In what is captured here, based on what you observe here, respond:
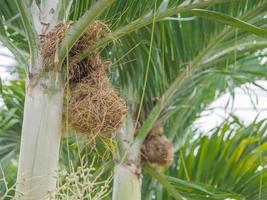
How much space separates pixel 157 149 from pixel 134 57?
0.29 metres

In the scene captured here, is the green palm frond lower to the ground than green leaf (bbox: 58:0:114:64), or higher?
lower

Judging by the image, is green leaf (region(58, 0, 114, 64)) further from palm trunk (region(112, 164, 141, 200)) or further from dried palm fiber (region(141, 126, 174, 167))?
dried palm fiber (region(141, 126, 174, 167))

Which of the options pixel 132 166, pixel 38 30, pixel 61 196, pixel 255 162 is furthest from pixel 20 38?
pixel 255 162

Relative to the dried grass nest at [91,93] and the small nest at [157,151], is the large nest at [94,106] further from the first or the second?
the small nest at [157,151]

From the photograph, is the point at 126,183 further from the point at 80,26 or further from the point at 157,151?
the point at 80,26

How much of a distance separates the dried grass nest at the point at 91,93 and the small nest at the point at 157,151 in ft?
1.38

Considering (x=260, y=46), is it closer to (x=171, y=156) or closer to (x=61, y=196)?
(x=171, y=156)

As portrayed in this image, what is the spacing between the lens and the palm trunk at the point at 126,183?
53.4 inches

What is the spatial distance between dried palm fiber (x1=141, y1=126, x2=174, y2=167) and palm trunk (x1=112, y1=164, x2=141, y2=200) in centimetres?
10

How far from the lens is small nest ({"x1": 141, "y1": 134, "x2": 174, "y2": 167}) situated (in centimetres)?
151

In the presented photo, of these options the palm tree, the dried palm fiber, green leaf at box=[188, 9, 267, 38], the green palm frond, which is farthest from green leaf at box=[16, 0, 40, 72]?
the green palm frond

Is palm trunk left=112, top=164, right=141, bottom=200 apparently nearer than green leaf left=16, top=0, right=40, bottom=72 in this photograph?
No

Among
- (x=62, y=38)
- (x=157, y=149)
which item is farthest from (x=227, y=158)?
(x=62, y=38)

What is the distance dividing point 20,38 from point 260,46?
0.56m
